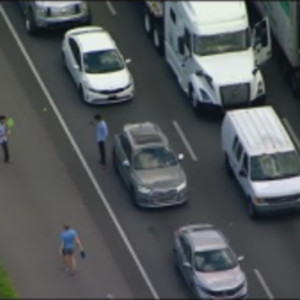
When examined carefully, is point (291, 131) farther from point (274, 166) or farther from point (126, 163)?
point (126, 163)

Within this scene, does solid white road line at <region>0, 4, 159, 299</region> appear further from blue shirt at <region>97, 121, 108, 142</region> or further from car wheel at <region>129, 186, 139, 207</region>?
blue shirt at <region>97, 121, 108, 142</region>

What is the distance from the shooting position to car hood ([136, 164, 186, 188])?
61.8m

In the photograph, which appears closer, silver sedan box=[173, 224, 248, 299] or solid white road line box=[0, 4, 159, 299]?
silver sedan box=[173, 224, 248, 299]

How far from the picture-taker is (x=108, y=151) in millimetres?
65500

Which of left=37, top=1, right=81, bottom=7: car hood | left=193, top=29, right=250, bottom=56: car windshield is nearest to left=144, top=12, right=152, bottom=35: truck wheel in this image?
left=37, top=1, right=81, bottom=7: car hood

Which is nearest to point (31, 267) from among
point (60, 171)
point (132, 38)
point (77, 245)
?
point (77, 245)

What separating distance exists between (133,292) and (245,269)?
356cm

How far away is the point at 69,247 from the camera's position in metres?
58.2

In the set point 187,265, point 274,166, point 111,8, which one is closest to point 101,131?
point 274,166

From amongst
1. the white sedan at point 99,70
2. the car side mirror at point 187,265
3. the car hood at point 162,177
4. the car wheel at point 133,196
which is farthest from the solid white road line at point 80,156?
the car hood at point 162,177

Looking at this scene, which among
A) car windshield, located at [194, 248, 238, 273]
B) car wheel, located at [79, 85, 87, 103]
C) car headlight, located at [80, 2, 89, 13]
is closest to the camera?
car windshield, located at [194, 248, 238, 273]

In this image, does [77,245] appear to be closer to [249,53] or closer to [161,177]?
[161,177]

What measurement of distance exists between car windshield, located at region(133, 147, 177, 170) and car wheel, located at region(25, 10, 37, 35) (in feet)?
35.2

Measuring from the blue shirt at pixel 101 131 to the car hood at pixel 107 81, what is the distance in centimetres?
317
